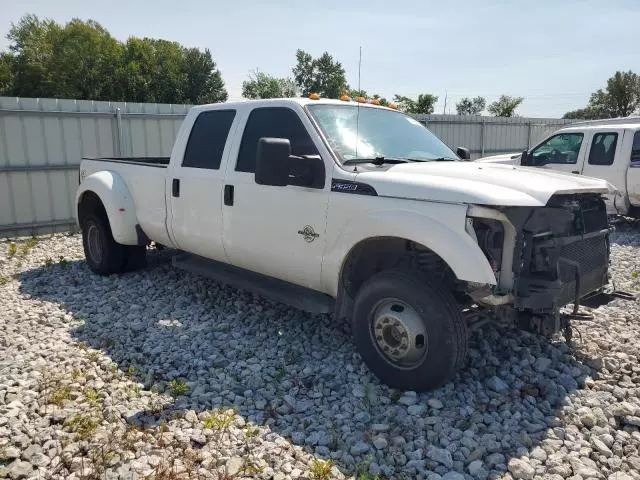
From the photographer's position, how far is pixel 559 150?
10.7m

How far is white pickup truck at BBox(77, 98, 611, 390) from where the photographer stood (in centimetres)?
346

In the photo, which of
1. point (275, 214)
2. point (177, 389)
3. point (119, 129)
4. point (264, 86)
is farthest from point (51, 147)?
point (264, 86)

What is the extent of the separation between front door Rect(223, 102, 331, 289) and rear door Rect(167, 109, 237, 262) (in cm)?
18

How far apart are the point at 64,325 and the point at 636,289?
621 centimetres

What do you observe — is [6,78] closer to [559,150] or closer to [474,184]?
[559,150]

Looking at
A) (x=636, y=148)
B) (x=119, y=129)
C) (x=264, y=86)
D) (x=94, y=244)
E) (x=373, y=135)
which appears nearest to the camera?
(x=373, y=135)

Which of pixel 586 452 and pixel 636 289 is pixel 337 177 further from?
pixel 636 289

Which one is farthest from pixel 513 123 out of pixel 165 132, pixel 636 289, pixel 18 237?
pixel 18 237

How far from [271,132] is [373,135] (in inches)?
34.5

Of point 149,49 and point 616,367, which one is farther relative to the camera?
point 149,49

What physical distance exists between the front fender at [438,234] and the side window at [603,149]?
7953 millimetres

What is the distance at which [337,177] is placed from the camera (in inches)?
159

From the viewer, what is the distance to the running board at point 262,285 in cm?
428

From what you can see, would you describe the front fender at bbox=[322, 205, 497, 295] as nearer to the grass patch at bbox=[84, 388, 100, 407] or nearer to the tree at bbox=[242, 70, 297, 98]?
the grass patch at bbox=[84, 388, 100, 407]
